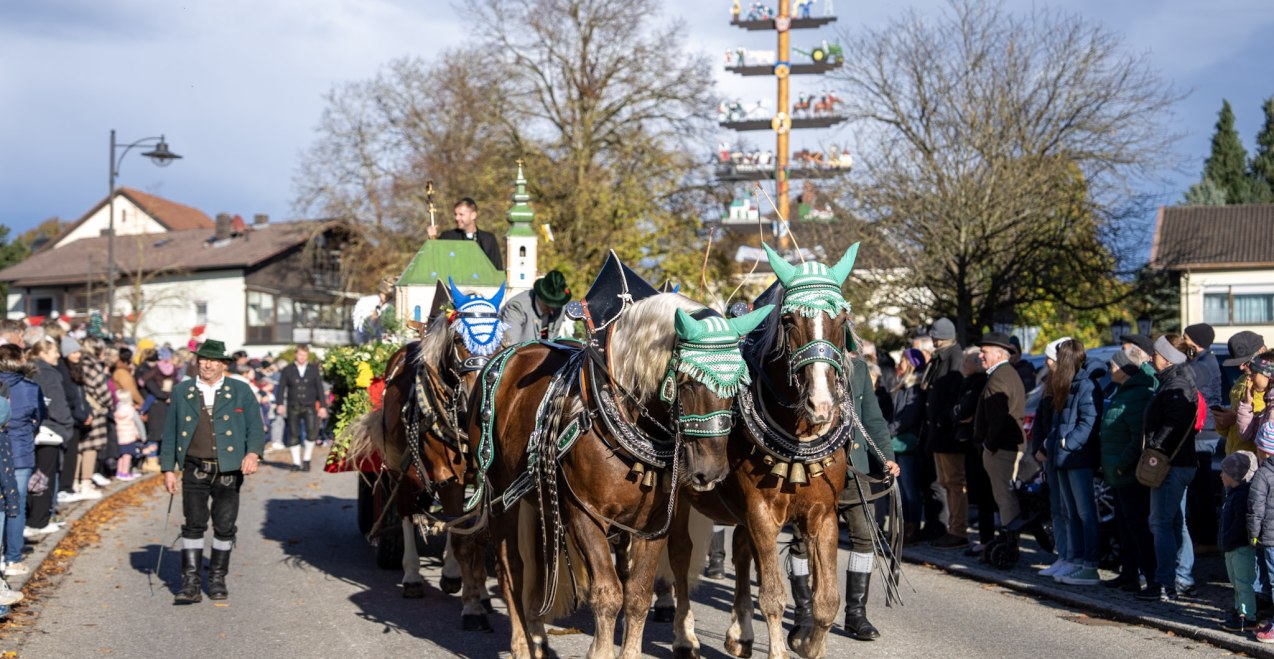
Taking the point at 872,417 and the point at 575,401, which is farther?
the point at 872,417

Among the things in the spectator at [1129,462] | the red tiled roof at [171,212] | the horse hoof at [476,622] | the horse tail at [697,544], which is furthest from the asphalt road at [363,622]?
the red tiled roof at [171,212]

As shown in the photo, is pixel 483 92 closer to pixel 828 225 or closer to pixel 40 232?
pixel 828 225

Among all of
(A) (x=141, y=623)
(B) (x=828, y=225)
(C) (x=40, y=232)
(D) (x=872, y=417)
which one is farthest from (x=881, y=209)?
(C) (x=40, y=232)

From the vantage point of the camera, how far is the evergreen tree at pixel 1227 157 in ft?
182

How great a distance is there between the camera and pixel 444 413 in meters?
8.04

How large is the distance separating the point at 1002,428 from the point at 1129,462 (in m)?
1.59

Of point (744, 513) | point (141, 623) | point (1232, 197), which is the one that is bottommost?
point (141, 623)

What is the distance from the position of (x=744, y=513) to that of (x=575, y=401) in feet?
3.56

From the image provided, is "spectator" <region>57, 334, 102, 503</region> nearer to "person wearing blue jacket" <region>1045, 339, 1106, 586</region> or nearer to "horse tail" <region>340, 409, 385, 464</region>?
"horse tail" <region>340, 409, 385, 464</region>

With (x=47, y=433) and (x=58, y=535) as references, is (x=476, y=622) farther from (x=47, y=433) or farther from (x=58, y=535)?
(x=58, y=535)

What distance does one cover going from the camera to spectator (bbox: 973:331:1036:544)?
1048cm

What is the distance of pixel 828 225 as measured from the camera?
2544 centimetres

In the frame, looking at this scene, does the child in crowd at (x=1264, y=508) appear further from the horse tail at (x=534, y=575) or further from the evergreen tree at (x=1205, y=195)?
the evergreen tree at (x=1205, y=195)

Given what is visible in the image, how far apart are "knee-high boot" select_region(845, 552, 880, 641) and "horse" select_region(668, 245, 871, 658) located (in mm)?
1056
